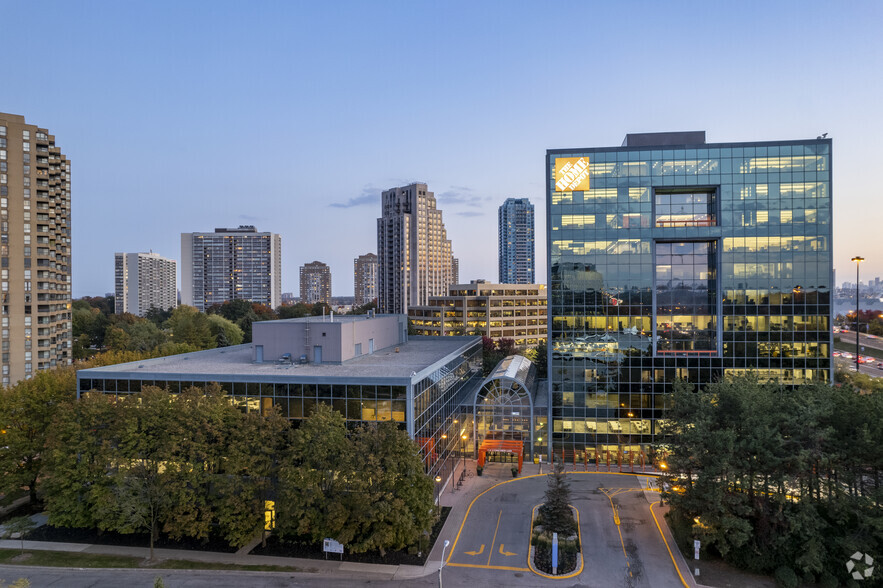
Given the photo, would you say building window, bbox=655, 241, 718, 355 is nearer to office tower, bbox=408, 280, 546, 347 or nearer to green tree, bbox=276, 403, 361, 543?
green tree, bbox=276, 403, 361, 543

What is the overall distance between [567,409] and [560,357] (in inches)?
227

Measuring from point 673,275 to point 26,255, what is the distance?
326 feet

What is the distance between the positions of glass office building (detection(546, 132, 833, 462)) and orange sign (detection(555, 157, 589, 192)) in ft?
0.41

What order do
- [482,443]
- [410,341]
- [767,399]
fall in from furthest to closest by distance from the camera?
[410,341], [482,443], [767,399]

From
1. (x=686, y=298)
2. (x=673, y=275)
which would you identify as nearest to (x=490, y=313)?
(x=673, y=275)

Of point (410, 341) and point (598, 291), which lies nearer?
point (598, 291)

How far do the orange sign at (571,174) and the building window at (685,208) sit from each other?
331 inches

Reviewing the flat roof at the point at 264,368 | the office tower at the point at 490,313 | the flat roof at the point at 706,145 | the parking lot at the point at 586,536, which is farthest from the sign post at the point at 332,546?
the office tower at the point at 490,313

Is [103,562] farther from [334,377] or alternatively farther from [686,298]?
[686,298]

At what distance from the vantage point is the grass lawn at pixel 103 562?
31828 mm

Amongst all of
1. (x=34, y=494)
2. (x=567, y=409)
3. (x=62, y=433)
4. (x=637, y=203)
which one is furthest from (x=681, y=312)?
(x=34, y=494)

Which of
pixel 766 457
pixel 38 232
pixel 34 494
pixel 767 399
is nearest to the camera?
pixel 766 457

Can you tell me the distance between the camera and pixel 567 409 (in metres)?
55.3

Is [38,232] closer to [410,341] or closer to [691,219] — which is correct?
[410,341]
